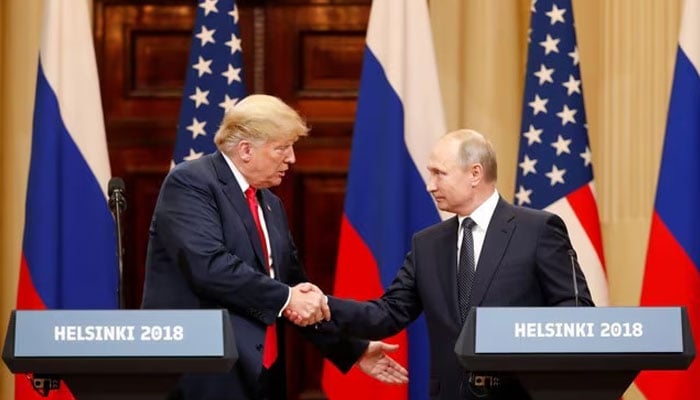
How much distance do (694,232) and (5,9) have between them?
11.5 ft

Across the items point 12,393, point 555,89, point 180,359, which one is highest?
point 555,89

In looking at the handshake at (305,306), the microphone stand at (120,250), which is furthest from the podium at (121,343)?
the handshake at (305,306)

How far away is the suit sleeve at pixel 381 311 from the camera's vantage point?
4477 mm

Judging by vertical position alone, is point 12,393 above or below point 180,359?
below

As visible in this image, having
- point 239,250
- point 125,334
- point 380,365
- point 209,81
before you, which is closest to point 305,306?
point 239,250

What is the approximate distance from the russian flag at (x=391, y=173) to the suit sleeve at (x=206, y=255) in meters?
1.65

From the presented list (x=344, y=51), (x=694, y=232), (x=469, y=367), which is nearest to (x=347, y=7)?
(x=344, y=51)

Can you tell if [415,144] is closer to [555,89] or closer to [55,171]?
[555,89]

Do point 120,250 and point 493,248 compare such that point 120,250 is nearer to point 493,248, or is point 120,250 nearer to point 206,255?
point 206,255

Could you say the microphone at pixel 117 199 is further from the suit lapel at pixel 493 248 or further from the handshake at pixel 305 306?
the suit lapel at pixel 493 248

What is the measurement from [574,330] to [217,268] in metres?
1.27

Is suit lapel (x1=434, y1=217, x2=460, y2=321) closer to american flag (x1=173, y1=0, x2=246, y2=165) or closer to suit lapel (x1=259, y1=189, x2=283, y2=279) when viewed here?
suit lapel (x1=259, y1=189, x2=283, y2=279)

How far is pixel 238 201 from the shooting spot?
4.30 metres

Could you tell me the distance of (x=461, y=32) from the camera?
643cm
